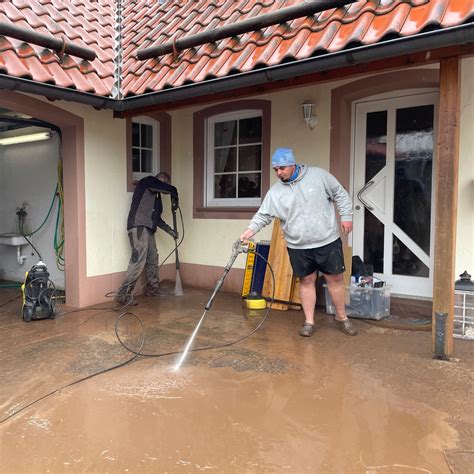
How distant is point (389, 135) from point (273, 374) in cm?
338

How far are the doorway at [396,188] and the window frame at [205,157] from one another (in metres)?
1.20

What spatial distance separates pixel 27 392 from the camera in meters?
3.30

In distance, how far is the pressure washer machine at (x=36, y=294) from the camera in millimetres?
5207

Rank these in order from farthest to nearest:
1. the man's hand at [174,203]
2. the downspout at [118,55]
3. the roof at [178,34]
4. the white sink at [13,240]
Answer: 1. the white sink at [13,240]
2. the man's hand at [174,203]
3. the downspout at [118,55]
4. the roof at [178,34]

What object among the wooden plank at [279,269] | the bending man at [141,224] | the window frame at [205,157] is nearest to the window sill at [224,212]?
the window frame at [205,157]

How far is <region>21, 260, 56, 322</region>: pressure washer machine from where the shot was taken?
5.21 m

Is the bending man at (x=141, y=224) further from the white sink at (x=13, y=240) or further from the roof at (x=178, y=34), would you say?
the white sink at (x=13, y=240)

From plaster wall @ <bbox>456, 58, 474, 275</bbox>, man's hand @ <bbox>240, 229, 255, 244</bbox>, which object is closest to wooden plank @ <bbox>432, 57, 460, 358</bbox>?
plaster wall @ <bbox>456, 58, 474, 275</bbox>

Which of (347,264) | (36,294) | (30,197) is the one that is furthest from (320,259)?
(30,197)

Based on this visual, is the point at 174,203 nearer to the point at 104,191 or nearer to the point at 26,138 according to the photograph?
the point at 104,191

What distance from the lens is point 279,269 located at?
227 inches

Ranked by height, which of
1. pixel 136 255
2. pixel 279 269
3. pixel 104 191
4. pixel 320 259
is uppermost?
pixel 104 191

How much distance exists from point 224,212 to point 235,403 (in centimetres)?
387

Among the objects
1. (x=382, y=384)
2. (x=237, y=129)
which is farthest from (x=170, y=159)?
(x=382, y=384)
